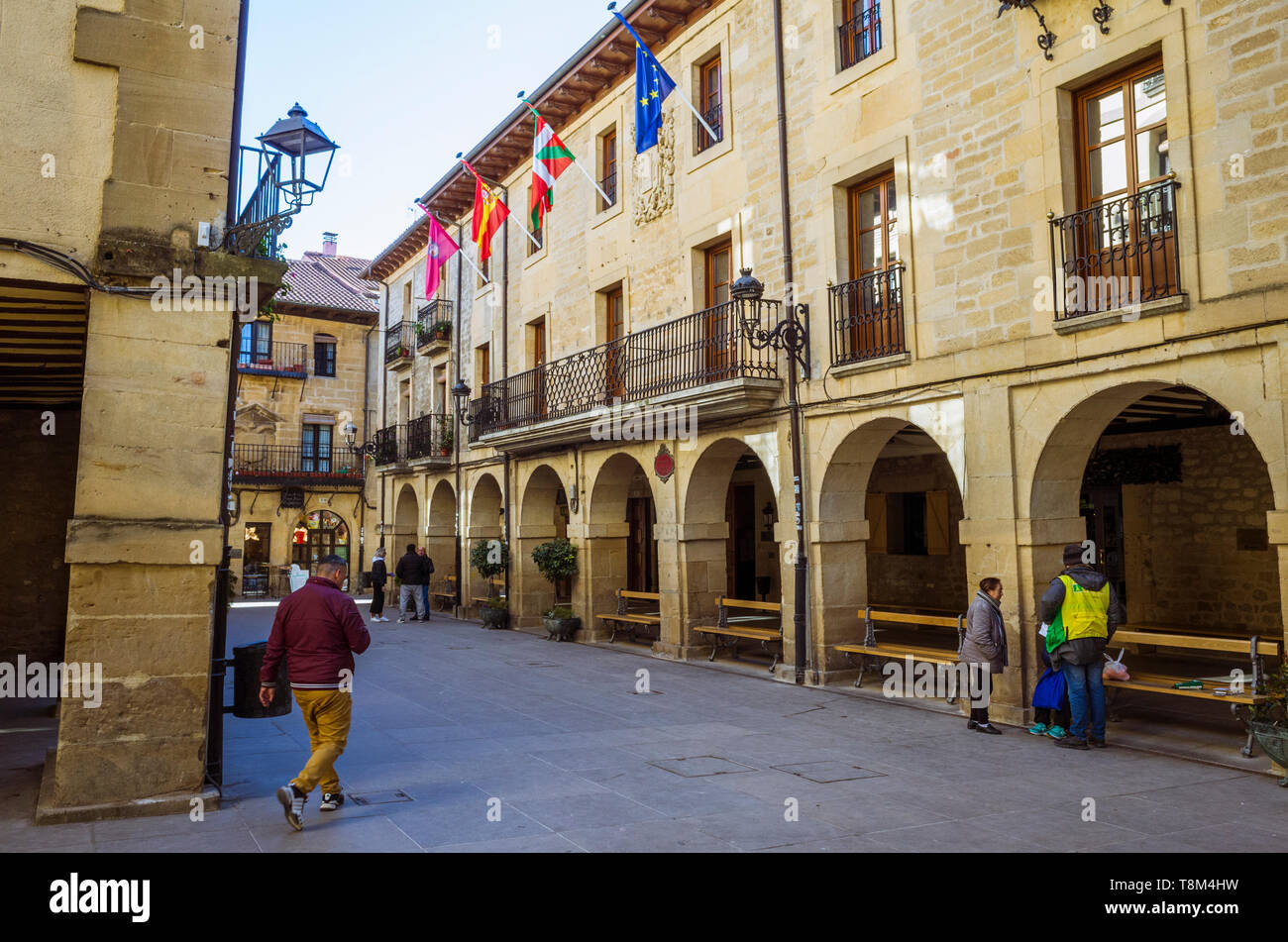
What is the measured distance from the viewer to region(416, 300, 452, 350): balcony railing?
23.5 meters

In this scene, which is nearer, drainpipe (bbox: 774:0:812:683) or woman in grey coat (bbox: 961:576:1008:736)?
→ woman in grey coat (bbox: 961:576:1008:736)

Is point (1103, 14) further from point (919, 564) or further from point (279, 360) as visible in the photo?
point (279, 360)

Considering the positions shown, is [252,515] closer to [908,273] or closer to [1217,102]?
[908,273]

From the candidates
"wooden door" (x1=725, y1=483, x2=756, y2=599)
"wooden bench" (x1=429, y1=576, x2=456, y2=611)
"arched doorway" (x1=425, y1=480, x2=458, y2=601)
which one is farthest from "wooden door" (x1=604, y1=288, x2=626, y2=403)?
"wooden bench" (x1=429, y1=576, x2=456, y2=611)

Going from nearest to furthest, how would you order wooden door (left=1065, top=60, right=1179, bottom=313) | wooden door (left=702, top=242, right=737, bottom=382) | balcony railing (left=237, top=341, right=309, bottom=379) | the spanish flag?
wooden door (left=1065, top=60, right=1179, bottom=313) → wooden door (left=702, top=242, right=737, bottom=382) → the spanish flag → balcony railing (left=237, top=341, right=309, bottom=379)

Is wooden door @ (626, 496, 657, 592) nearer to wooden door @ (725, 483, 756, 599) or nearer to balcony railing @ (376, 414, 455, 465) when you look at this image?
wooden door @ (725, 483, 756, 599)

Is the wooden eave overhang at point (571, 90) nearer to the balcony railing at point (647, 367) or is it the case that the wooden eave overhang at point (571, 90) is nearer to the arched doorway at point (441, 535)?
the balcony railing at point (647, 367)

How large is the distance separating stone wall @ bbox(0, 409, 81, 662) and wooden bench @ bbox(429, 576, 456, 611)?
1297 cm

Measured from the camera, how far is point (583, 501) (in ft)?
54.9

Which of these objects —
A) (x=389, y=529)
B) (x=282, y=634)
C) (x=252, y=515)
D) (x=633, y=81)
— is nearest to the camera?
(x=282, y=634)

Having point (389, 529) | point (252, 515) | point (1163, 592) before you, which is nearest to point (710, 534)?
point (1163, 592)

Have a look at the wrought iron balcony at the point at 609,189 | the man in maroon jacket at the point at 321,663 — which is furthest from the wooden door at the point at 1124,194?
the wrought iron balcony at the point at 609,189

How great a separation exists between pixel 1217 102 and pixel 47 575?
12309 mm

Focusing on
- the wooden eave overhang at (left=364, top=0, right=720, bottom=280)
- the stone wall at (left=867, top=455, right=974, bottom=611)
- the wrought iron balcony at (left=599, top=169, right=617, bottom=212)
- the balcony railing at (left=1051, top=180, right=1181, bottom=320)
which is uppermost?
the wooden eave overhang at (left=364, top=0, right=720, bottom=280)
